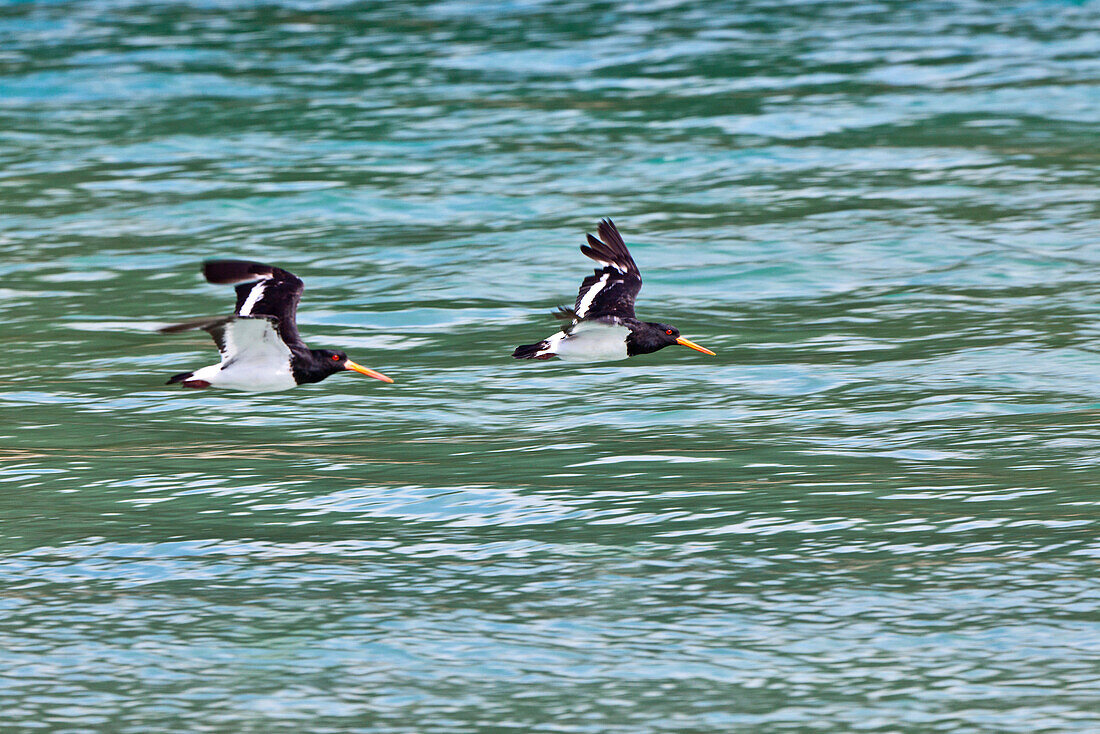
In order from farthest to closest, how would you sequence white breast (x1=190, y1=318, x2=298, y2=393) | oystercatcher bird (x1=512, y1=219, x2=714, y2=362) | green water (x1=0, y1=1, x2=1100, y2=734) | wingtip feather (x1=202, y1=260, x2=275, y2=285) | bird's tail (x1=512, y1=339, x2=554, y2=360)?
1. oystercatcher bird (x1=512, y1=219, x2=714, y2=362)
2. bird's tail (x1=512, y1=339, x2=554, y2=360)
3. white breast (x1=190, y1=318, x2=298, y2=393)
4. wingtip feather (x1=202, y1=260, x2=275, y2=285)
5. green water (x1=0, y1=1, x2=1100, y2=734)

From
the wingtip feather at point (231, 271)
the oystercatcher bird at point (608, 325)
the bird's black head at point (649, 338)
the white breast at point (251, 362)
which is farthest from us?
the bird's black head at point (649, 338)

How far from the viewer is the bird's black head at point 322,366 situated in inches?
421

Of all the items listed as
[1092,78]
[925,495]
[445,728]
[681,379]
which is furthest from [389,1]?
[445,728]

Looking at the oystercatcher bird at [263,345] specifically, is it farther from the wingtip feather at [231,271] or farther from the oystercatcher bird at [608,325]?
the oystercatcher bird at [608,325]

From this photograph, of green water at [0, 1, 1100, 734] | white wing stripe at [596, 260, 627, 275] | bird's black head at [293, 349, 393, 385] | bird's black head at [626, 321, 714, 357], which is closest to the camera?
green water at [0, 1, 1100, 734]

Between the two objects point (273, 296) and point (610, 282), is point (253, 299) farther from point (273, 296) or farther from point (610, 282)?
point (610, 282)

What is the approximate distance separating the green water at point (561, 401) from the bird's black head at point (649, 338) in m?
0.44

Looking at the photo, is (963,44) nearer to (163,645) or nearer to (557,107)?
(557,107)

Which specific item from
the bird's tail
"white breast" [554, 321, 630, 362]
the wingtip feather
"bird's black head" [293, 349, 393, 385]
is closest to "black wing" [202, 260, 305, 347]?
the wingtip feather

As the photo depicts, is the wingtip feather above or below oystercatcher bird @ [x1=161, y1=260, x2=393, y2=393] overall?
above

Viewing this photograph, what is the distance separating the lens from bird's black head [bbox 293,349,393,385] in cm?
1070

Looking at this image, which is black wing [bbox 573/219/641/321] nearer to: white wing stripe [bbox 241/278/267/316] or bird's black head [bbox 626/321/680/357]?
bird's black head [bbox 626/321/680/357]

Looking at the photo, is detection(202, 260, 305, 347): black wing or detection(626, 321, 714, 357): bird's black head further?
detection(626, 321, 714, 357): bird's black head

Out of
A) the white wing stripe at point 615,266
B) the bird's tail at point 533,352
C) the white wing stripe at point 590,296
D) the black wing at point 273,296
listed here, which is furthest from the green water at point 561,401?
the black wing at point 273,296
